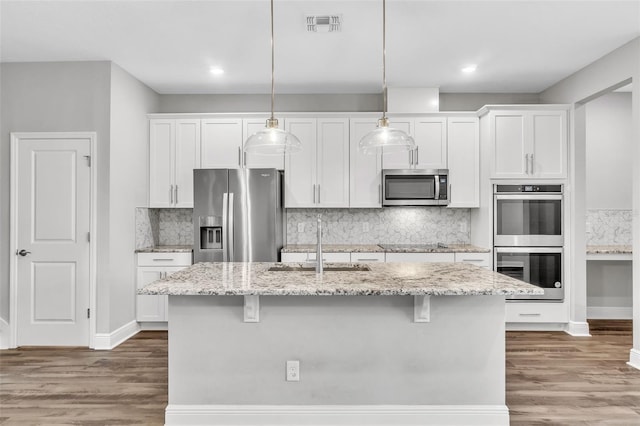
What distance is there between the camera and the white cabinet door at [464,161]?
4742mm

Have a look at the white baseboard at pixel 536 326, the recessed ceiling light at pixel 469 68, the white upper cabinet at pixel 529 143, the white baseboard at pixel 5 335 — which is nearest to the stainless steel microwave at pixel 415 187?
the white upper cabinet at pixel 529 143

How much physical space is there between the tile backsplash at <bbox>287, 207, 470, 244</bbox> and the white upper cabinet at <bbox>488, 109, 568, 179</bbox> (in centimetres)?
85

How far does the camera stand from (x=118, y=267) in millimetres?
4121

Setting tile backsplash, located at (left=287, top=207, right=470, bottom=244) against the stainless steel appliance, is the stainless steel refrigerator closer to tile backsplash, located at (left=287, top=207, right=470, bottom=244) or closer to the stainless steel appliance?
tile backsplash, located at (left=287, top=207, right=470, bottom=244)

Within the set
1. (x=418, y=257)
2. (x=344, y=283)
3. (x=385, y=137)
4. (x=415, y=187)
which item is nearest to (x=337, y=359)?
(x=344, y=283)

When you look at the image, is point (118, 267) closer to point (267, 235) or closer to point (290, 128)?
point (267, 235)

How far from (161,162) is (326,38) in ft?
8.16

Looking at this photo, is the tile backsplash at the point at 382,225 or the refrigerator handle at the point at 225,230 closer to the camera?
the refrigerator handle at the point at 225,230

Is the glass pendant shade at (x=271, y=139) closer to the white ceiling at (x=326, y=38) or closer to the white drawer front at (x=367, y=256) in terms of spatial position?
the white ceiling at (x=326, y=38)

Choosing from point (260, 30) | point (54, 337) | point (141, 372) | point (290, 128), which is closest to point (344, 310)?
point (141, 372)

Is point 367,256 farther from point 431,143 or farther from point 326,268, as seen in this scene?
point 326,268

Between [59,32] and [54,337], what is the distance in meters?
2.78

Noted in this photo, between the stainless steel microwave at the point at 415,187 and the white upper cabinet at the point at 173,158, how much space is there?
2.24 meters

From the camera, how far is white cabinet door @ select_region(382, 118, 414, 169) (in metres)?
4.76
